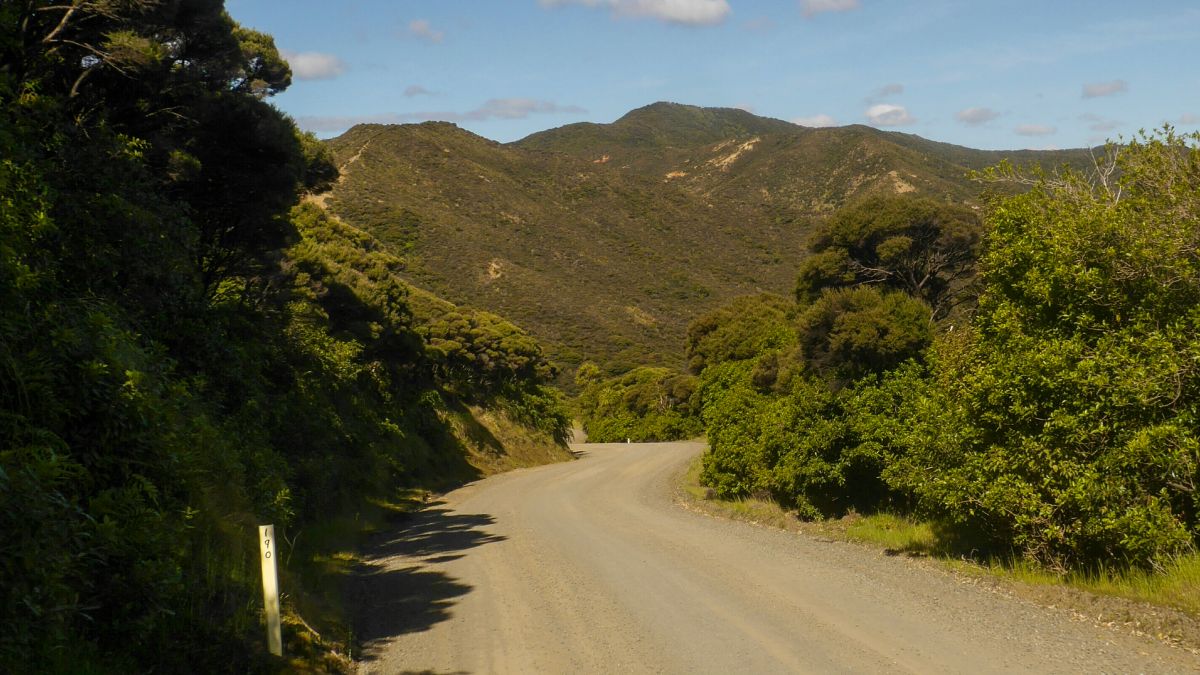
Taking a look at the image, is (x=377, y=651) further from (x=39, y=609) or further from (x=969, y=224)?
(x=969, y=224)

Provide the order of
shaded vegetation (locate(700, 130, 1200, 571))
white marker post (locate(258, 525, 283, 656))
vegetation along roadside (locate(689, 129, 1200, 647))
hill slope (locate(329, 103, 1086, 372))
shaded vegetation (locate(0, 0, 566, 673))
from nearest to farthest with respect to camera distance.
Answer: shaded vegetation (locate(0, 0, 566, 673)) < white marker post (locate(258, 525, 283, 656)) < vegetation along roadside (locate(689, 129, 1200, 647)) < shaded vegetation (locate(700, 130, 1200, 571)) < hill slope (locate(329, 103, 1086, 372))

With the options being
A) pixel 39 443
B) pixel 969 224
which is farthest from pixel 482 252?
pixel 39 443

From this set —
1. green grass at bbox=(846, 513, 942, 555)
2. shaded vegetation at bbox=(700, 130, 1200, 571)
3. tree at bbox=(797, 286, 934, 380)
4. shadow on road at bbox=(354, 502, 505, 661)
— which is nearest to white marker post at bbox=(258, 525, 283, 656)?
shadow on road at bbox=(354, 502, 505, 661)

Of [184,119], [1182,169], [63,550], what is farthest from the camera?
[184,119]

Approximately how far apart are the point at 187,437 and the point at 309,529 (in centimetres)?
802

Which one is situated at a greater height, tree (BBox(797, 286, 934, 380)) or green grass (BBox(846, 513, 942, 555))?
tree (BBox(797, 286, 934, 380))

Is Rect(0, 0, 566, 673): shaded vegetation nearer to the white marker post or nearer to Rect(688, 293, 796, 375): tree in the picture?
the white marker post

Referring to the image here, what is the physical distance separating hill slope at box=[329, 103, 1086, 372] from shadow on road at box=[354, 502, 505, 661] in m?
51.8

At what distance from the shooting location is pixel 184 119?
15031mm

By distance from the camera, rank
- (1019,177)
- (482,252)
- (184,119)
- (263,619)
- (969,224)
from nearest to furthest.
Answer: (263,619) < (1019,177) < (184,119) < (969,224) < (482,252)

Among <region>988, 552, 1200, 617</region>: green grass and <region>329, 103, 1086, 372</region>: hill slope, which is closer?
<region>988, 552, 1200, 617</region>: green grass

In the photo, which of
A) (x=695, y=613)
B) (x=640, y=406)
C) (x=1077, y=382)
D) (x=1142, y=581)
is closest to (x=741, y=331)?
(x=1077, y=382)

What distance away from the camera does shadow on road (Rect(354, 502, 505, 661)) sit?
33.8 feet

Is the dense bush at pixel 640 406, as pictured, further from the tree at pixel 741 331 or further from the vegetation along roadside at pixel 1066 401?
the vegetation along roadside at pixel 1066 401
